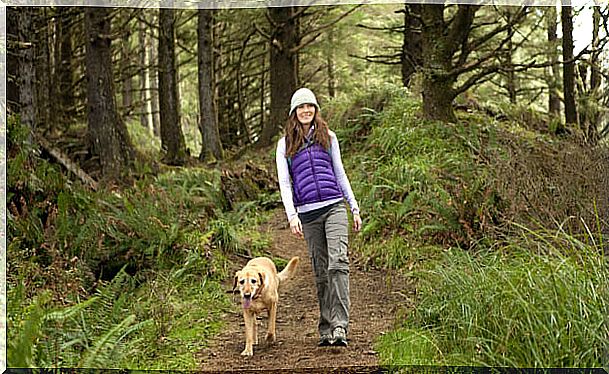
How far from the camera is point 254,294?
565 centimetres

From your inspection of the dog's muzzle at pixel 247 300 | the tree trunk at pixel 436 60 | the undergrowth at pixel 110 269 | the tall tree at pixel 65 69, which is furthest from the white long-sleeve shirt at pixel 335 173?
the tall tree at pixel 65 69

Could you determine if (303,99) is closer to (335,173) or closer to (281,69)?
(335,173)

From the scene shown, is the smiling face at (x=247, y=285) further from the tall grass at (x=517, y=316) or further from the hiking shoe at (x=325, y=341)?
the tall grass at (x=517, y=316)

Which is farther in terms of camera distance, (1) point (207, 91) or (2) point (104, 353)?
(1) point (207, 91)

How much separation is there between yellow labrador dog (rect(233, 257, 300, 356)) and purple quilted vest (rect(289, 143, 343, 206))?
606mm

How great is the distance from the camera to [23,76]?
10.0m

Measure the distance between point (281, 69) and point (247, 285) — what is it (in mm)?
12860

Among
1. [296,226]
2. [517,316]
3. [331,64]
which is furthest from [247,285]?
[331,64]

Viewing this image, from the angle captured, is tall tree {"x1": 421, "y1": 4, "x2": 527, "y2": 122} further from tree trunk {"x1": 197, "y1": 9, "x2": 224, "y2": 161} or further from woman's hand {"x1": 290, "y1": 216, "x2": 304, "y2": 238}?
tree trunk {"x1": 197, "y1": 9, "x2": 224, "y2": 161}

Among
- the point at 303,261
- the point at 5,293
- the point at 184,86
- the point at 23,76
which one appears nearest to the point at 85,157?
the point at 23,76

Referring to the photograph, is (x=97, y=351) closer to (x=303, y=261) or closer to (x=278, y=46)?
(x=303, y=261)

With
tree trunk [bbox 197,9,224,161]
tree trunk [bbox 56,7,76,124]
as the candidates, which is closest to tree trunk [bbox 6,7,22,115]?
tree trunk [bbox 197,9,224,161]

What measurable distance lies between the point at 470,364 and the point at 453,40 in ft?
24.7

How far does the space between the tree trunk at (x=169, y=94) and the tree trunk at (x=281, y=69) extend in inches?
78.0
